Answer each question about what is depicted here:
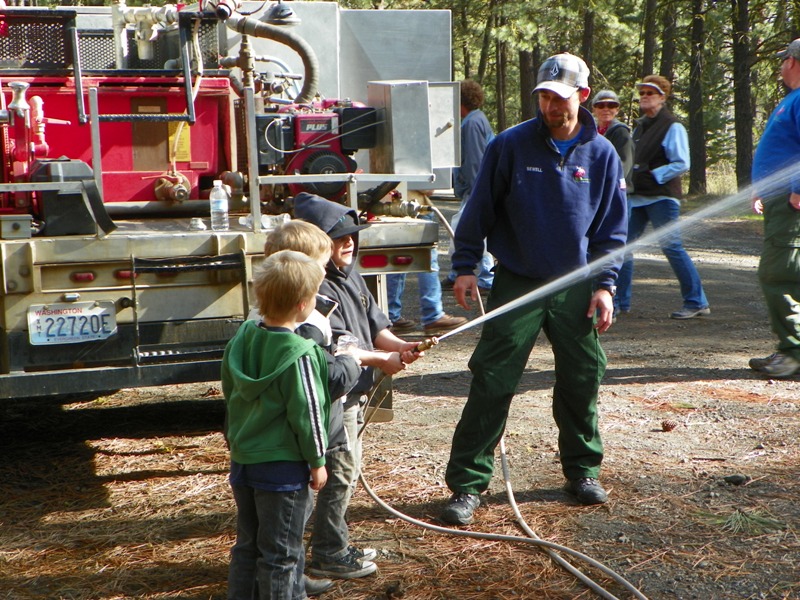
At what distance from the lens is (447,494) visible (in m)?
5.00

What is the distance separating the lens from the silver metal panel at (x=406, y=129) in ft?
18.7

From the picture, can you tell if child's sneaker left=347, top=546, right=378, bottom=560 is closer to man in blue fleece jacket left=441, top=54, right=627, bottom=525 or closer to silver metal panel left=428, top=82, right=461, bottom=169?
man in blue fleece jacket left=441, top=54, right=627, bottom=525

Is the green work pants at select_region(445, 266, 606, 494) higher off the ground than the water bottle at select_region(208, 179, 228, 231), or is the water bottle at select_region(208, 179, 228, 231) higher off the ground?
the water bottle at select_region(208, 179, 228, 231)

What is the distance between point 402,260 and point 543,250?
114 cm

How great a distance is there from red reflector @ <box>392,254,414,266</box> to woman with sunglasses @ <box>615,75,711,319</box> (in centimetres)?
404

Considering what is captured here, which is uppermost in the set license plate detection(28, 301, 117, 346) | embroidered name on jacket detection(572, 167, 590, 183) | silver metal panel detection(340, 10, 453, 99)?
silver metal panel detection(340, 10, 453, 99)

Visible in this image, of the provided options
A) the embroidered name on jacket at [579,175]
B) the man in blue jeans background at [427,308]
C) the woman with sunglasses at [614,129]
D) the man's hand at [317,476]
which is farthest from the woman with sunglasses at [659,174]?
the man's hand at [317,476]

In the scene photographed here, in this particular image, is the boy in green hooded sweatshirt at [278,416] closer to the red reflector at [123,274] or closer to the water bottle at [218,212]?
the red reflector at [123,274]

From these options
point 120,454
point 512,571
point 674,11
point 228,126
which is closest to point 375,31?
point 228,126

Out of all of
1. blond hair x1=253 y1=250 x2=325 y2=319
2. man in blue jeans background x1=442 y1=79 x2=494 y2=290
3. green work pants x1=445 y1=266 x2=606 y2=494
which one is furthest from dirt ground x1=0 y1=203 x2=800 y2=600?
man in blue jeans background x1=442 y1=79 x2=494 y2=290

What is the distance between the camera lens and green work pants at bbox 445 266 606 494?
15.2ft

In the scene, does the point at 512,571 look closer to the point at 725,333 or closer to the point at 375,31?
the point at 725,333

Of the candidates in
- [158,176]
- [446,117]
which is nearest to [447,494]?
[158,176]

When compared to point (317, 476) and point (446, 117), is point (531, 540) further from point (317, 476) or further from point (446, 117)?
point (446, 117)
